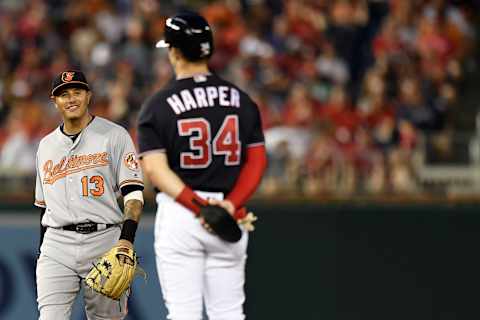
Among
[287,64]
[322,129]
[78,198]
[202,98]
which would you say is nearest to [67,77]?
[78,198]

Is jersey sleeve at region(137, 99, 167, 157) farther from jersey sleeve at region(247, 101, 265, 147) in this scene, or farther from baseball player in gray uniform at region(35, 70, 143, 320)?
jersey sleeve at region(247, 101, 265, 147)

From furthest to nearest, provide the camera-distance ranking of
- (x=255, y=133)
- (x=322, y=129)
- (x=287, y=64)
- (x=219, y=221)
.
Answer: (x=287, y=64) → (x=322, y=129) → (x=255, y=133) → (x=219, y=221)

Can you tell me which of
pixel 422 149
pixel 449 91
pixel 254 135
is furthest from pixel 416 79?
pixel 254 135

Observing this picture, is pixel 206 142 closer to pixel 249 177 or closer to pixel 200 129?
pixel 200 129

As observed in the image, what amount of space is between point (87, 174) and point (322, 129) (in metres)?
5.20

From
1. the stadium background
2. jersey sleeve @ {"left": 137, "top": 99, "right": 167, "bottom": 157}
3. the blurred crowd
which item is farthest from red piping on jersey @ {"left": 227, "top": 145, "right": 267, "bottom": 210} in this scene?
the blurred crowd

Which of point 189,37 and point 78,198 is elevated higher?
point 189,37

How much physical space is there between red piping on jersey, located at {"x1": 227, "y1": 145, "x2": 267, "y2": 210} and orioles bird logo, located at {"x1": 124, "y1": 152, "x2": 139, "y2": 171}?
55 centimetres

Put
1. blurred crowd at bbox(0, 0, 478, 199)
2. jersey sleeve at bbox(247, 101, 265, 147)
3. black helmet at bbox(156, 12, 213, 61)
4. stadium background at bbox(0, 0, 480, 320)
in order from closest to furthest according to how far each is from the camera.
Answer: black helmet at bbox(156, 12, 213, 61)
jersey sleeve at bbox(247, 101, 265, 147)
stadium background at bbox(0, 0, 480, 320)
blurred crowd at bbox(0, 0, 478, 199)

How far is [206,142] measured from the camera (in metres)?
5.66

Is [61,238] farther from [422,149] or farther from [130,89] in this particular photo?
[130,89]

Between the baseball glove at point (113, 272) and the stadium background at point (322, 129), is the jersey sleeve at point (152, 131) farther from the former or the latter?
the stadium background at point (322, 129)

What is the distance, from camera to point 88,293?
5926 millimetres

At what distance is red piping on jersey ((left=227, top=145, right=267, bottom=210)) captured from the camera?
578cm
